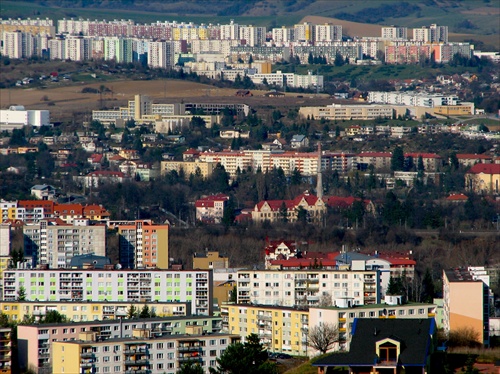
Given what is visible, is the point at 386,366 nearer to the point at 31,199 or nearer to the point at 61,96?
the point at 31,199

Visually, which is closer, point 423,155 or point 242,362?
point 242,362

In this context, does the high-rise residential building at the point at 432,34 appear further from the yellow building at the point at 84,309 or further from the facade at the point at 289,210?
the yellow building at the point at 84,309

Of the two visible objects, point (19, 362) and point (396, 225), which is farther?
point (396, 225)

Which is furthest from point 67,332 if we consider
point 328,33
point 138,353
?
point 328,33

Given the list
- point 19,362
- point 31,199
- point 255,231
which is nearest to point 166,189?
point 31,199

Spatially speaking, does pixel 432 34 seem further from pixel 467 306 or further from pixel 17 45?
pixel 467 306

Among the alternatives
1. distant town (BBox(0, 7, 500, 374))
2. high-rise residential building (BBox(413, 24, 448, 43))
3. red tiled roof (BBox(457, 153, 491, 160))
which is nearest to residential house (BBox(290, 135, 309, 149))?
distant town (BBox(0, 7, 500, 374))

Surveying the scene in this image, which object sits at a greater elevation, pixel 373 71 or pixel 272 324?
pixel 272 324
